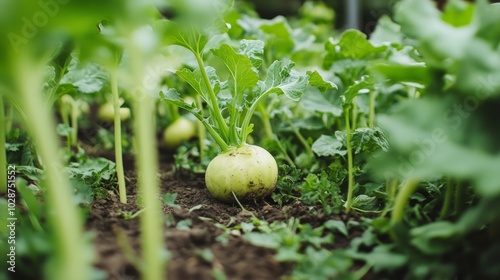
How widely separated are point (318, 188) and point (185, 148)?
734mm

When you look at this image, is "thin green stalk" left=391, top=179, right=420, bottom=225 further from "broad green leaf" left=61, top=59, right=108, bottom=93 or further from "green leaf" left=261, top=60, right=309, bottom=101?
"broad green leaf" left=61, top=59, right=108, bottom=93

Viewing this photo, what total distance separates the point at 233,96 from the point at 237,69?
0.08m

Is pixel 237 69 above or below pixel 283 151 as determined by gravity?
above

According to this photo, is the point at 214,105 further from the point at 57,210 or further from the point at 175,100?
the point at 57,210

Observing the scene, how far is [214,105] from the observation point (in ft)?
3.73

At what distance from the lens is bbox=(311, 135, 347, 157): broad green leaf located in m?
1.24

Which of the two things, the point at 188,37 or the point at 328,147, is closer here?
the point at 188,37

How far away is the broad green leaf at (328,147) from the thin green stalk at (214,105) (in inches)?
10.6

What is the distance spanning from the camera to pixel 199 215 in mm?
1051

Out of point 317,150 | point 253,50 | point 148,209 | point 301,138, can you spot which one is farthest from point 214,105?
point 148,209

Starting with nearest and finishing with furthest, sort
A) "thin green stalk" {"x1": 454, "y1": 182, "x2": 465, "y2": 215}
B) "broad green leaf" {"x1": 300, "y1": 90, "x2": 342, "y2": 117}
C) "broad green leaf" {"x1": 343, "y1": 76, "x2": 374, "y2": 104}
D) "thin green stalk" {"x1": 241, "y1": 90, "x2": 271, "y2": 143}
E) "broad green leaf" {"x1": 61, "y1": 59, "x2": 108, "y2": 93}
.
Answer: "thin green stalk" {"x1": 454, "y1": 182, "x2": 465, "y2": 215}, "broad green leaf" {"x1": 343, "y1": 76, "x2": 374, "y2": 104}, "thin green stalk" {"x1": 241, "y1": 90, "x2": 271, "y2": 143}, "broad green leaf" {"x1": 61, "y1": 59, "x2": 108, "y2": 93}, "broad green leaf" {"x1": 300, "y1": 90, "x2": 342, "y2": 117}

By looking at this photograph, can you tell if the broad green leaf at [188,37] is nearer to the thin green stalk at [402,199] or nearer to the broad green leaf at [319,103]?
the broad green leaf at [319,103]

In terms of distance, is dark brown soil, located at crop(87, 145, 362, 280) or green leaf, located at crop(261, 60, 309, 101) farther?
green leaf, located at crop(261, 60, 309, 101)

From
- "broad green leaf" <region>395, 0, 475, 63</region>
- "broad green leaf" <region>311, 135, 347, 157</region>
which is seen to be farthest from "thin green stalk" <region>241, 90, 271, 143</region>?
"broad green leaf" <region>395, 0, 475, 63</region>
